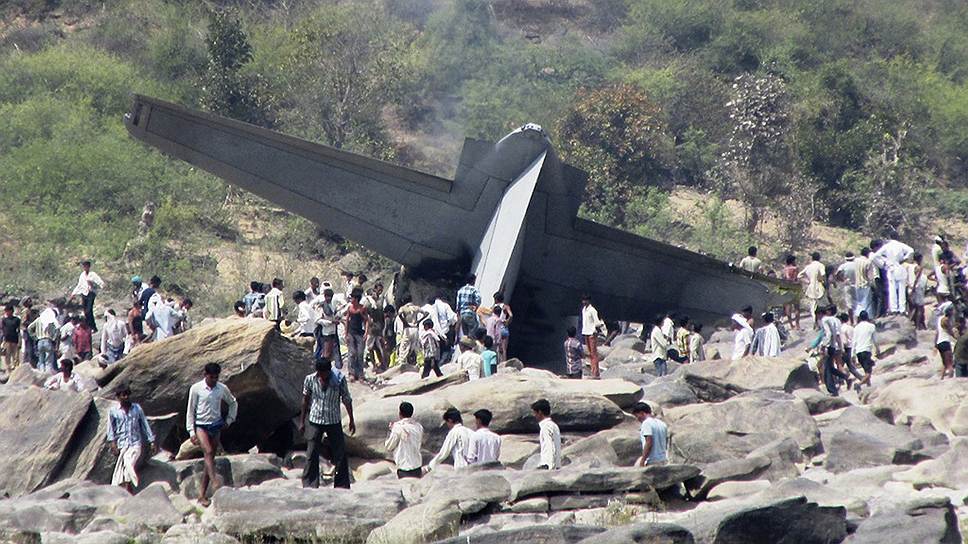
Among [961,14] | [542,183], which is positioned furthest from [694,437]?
[961,14]

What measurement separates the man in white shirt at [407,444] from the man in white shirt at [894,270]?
14.5m

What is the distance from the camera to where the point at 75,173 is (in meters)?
51.4

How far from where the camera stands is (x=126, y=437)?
18.5m

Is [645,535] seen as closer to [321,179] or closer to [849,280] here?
[321,179]

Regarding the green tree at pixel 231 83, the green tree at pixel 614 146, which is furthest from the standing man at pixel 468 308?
the green tree at pixel 231 83

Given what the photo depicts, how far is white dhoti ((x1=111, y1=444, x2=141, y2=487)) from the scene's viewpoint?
1828 cm

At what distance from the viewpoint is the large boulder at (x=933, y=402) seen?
68.8ft

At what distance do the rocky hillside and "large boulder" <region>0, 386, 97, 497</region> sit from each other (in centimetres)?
3

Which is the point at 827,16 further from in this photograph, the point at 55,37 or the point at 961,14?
the point at 55,37

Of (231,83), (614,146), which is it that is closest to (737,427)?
(614,146)

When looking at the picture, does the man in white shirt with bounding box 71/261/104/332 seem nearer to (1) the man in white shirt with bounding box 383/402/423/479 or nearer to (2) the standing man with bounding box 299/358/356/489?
(1) the man in white shirt with bounding box 383/402/423/479

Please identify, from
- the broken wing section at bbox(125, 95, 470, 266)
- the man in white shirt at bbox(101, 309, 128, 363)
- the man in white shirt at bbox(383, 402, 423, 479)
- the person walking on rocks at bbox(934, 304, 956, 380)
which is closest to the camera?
the man in white shirt at bbox(383, 402, 423, 479)

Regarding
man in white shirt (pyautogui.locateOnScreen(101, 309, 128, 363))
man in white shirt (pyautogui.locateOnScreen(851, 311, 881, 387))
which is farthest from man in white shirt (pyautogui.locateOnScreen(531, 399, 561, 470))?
man in white shirt (pyautogui.locateOnScreen(101, 309, 128, 363))

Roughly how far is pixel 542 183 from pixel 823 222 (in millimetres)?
26785
